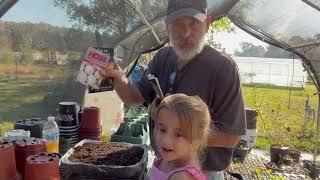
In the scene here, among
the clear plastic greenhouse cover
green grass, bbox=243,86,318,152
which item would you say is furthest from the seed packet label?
green grass, bbox=243,86,318,152

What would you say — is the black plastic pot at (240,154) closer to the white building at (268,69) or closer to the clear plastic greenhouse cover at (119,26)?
the clear plastic greenhouse cover at (119,26)

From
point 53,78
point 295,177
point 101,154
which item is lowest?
point 295,177

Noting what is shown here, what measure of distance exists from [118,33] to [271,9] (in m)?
2.15

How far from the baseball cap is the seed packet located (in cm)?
44

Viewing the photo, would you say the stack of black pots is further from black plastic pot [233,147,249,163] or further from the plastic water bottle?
black plastic pot [233,147,249,163]

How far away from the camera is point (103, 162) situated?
240cm

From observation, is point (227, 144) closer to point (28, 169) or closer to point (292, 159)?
point (28, 169)

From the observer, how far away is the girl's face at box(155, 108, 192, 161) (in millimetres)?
1566

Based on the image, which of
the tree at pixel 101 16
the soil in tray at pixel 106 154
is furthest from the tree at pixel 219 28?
the soil in tray at pixel 106 154

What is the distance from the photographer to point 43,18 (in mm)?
2775

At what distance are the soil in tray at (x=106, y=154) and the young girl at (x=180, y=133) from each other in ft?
2.72

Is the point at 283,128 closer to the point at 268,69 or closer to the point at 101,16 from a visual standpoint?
the point at 101,16

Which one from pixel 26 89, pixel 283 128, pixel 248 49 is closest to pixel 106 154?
pixel 26 89

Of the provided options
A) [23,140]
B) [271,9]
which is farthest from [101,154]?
[271,9]
